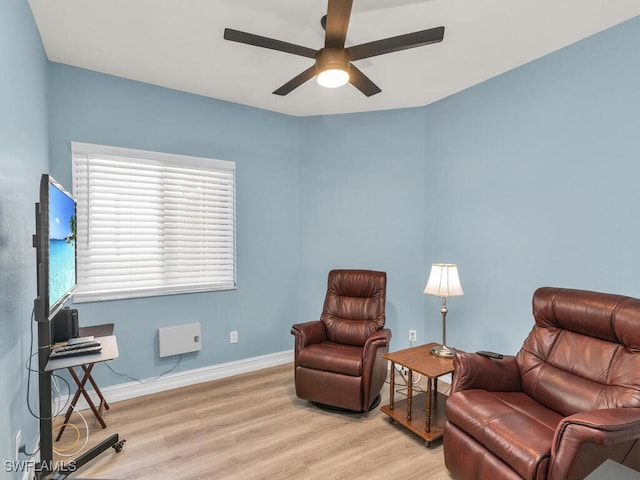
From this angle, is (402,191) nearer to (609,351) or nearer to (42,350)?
(609,351)

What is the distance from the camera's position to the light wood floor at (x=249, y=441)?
6.71ft

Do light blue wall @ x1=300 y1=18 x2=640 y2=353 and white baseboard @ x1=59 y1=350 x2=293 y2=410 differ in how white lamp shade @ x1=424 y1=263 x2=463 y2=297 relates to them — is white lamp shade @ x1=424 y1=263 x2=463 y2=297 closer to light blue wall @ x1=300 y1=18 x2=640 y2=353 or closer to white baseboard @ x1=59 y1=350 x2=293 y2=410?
light blue wall @ x1=300 y1=18 x2=640 y2=353

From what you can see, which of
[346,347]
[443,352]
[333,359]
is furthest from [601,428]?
[346,347]

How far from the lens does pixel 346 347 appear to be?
2918mm

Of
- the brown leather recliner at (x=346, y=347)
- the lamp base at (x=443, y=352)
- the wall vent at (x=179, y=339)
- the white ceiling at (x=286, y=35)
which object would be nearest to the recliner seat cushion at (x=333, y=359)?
the brown leather recliner at (x=346, y=347)

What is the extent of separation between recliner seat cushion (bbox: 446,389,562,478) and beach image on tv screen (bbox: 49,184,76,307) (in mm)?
2172

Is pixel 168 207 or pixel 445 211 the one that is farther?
Answer: pixel 445 211

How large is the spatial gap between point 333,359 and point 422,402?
85 centimetres

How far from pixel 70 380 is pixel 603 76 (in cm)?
464

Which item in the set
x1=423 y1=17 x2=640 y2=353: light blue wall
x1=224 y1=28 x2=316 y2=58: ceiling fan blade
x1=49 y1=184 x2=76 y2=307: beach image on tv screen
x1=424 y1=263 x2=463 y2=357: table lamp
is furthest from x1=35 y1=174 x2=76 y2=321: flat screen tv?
x1=423 y1=17 x2=640 y2=353: light blue wall

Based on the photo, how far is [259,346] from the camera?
3.70 m

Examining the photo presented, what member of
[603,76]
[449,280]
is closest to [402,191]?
[449,280]

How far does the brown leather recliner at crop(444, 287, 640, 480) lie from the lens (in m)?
1.41

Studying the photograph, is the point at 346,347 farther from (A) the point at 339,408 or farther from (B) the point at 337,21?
(B) the point at 337,21
